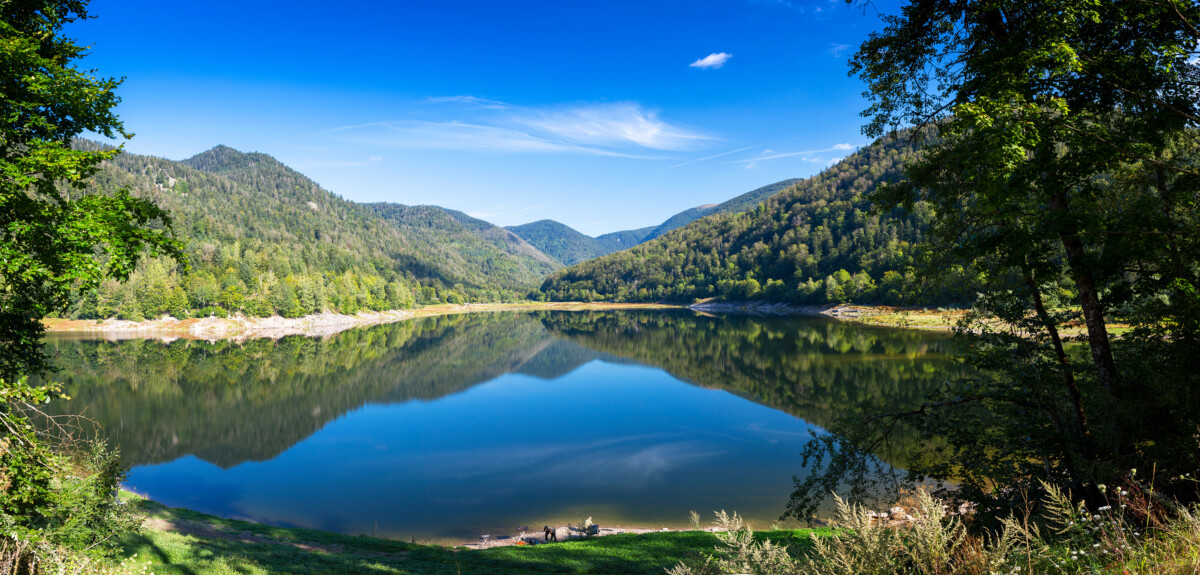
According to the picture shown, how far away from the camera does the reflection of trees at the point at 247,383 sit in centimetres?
3148

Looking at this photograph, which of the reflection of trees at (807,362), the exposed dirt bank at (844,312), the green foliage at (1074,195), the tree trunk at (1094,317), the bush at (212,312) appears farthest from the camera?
the bush at (212,312)

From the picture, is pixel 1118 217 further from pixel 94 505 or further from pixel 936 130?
pixel 94 505

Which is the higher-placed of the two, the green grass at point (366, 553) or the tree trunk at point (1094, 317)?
the tree trunk at point (1094, 317)

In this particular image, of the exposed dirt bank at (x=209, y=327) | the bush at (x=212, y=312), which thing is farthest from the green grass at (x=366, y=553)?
the bush at (x=212, y=312)

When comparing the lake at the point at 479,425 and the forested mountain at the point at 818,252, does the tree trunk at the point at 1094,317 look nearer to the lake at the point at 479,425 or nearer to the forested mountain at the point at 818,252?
Answer: the lake at the point at 479,425

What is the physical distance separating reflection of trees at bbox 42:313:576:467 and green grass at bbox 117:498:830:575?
4.50 metres

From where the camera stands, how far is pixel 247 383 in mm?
46875

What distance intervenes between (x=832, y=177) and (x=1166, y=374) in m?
205

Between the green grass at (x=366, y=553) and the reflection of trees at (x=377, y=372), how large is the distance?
18.9 ft

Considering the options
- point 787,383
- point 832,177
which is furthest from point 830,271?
point 787,383

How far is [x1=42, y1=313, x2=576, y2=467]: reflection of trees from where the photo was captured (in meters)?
31.5

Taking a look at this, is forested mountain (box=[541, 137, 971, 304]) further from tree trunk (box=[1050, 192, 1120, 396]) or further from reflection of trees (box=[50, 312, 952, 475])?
tree trunk (box=[1050, 192, 1120, 396])

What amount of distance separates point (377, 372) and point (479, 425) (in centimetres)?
2560

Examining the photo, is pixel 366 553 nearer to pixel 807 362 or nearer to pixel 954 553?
pixel 954 553
